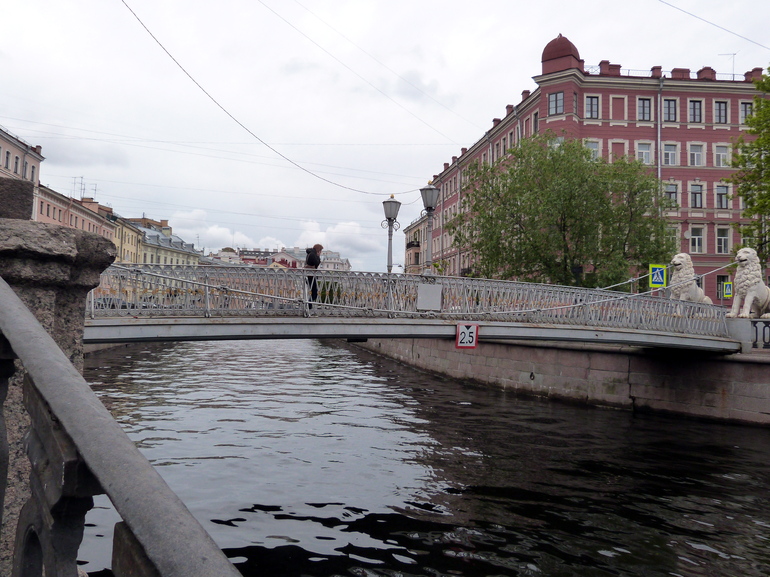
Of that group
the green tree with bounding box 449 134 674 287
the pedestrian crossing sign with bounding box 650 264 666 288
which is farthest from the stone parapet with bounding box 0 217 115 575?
the green tree with bounding box 449 134 674 287

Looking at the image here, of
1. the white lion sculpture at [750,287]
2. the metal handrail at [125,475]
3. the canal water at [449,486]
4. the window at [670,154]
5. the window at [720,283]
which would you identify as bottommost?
the canal water at [449,486]

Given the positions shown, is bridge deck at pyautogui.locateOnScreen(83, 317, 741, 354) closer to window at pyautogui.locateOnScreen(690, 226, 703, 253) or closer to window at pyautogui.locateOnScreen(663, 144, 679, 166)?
window at pyautogui.locateOnScreen(690, 226, 703, 253)

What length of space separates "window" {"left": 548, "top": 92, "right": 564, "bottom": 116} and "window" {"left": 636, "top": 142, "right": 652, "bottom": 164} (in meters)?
5.62

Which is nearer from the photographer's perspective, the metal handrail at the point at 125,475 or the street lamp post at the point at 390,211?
the metal handrail at the point at 125,475

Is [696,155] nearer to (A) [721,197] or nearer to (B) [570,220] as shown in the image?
(A) [721,197]

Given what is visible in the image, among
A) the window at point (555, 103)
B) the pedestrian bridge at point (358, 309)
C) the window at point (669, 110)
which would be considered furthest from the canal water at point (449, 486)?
the window at point (669, 110)

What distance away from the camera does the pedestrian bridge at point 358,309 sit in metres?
8.64

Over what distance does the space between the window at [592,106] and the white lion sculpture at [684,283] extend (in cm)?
2111

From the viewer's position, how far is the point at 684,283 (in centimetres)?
1652

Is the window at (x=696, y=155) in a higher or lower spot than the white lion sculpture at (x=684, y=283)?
higher

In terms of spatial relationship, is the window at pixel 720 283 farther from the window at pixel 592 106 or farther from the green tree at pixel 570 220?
the green tree at pixel 570 220

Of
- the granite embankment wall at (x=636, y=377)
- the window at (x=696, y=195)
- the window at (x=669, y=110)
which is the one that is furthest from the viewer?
the window at (x=696, y=195)

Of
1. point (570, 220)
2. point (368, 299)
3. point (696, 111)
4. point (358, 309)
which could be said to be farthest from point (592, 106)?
point (358, 309)

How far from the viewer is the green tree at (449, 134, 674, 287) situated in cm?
2188
